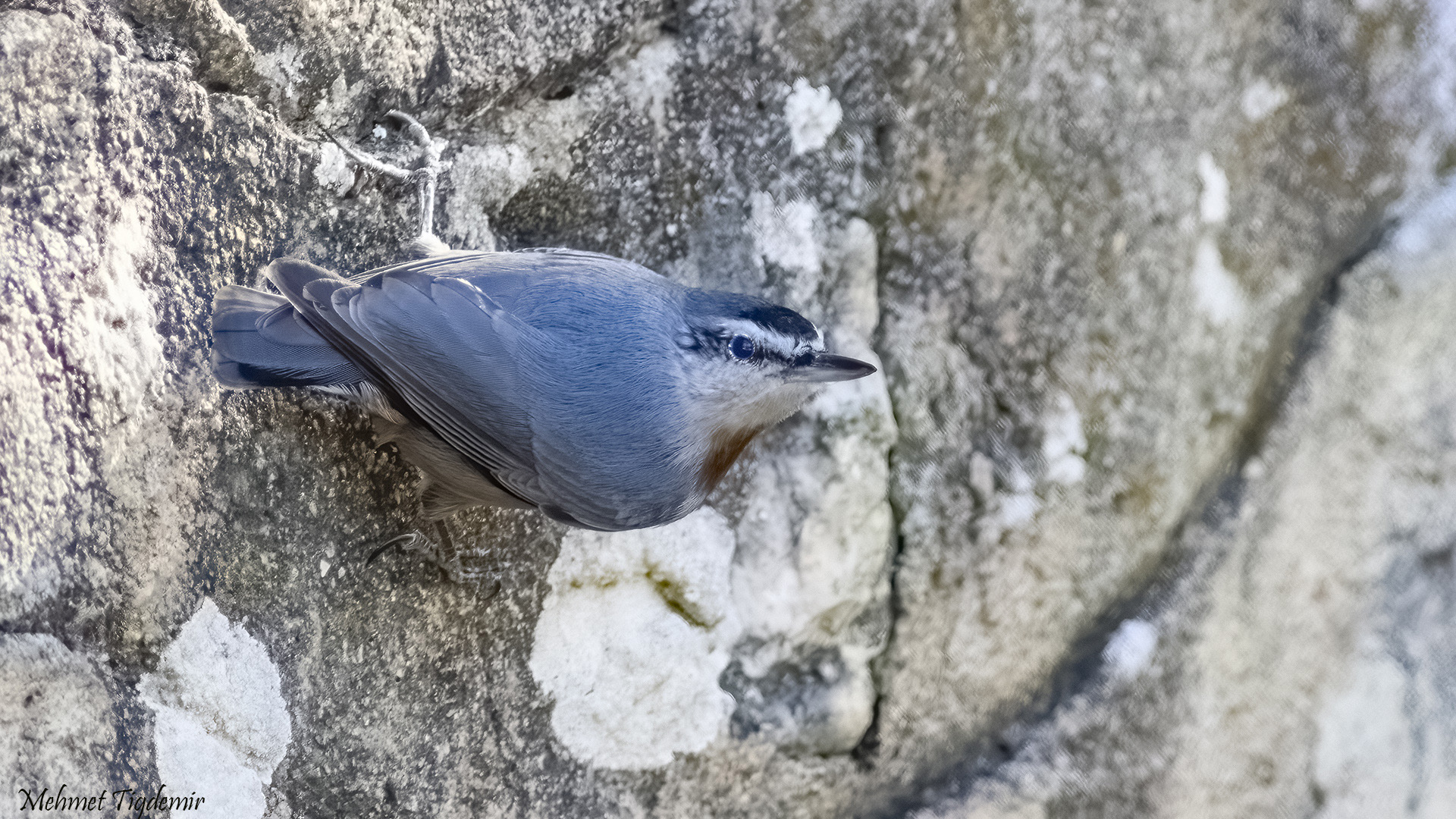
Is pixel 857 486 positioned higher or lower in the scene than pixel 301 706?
higher

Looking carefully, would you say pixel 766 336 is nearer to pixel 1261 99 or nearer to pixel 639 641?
pixel 639 641

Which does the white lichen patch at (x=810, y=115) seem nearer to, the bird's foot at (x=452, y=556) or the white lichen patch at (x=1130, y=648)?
the bird's foot at (x=452, y=556)

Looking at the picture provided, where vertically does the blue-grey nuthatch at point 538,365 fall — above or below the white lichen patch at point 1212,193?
below

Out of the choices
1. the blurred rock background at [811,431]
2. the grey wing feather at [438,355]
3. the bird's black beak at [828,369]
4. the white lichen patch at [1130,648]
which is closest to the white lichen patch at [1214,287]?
the blurred rock background at [811,431]

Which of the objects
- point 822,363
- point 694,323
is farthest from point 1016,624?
point 694,323

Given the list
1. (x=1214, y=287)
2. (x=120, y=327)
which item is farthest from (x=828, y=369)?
(x=1214, y=287)

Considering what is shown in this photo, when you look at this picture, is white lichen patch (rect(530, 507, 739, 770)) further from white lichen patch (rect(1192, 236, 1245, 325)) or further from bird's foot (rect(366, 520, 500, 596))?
white lichen patch (rect(1192, 236, 1245, 325))

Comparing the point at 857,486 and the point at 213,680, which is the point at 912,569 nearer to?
the point at 857,486
